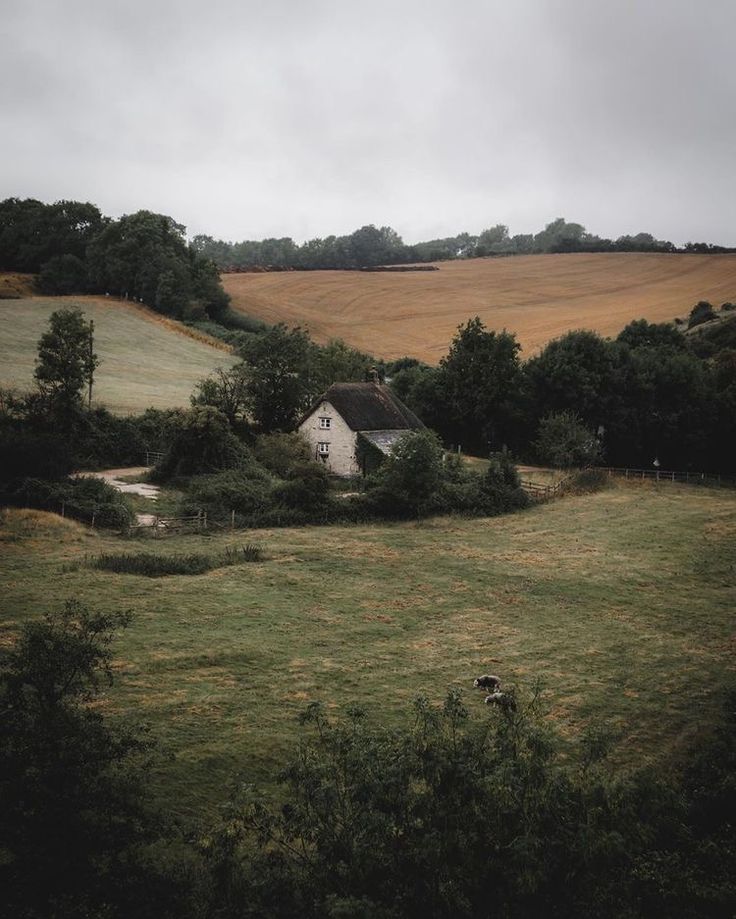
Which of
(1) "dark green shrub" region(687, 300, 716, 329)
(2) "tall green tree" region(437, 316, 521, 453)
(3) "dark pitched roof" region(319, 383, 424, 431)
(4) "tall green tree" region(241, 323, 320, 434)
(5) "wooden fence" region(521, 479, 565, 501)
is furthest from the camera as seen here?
(1) "dark green shrub" region(687, 300, 716, 329)

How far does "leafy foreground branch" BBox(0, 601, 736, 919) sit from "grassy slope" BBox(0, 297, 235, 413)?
45073mm

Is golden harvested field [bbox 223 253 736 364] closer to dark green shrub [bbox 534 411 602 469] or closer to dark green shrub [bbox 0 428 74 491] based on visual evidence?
dark green shrub [bbox 534 411 602 469]

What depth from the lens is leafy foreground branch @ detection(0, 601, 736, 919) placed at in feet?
35.3

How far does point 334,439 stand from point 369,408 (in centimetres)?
330

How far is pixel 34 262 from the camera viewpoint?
91562 mm

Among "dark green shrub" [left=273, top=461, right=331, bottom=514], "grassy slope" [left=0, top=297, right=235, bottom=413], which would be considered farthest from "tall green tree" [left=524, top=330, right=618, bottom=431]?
"grassy slope" [left=0, top=297, right=235, bottom=413]

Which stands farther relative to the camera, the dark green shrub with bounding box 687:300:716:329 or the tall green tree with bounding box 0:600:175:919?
the dark green shrub with bounding box 687:300:716:329

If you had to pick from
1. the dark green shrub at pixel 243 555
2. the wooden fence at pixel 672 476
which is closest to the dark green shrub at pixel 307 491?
the dark green shrub at pixel 243 555

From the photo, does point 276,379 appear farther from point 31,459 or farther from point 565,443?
point 31,459

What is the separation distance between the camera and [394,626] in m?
25.6

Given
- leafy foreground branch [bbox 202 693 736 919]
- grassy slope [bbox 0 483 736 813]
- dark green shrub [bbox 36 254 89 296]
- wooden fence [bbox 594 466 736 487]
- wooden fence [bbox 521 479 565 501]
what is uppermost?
dark green shrub [bbox 36 254 89 296]

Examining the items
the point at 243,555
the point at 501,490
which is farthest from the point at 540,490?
the point at 243,555

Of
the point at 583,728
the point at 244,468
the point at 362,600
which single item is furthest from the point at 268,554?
the point at 583,728

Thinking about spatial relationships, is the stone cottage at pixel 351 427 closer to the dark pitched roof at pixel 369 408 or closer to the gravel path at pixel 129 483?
the dark pitched roof at pixel 369 408
